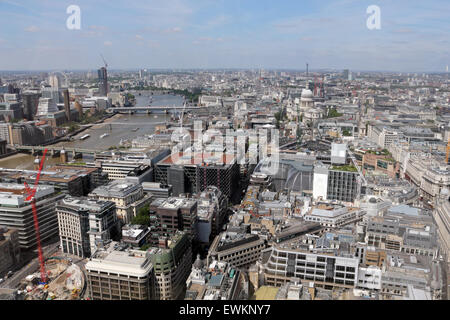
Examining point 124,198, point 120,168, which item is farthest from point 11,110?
point 124,198

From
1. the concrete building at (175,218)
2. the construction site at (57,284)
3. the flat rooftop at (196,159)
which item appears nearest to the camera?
the construction site at (57,284)

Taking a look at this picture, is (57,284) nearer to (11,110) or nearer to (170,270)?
(170,270)

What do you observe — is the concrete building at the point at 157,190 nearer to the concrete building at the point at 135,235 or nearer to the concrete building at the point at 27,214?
the concrete building at the point at 27,214

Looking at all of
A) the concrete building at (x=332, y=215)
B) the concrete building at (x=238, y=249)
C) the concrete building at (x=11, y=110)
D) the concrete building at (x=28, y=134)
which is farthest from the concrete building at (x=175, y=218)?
the concrete building at (x=11, y=110)

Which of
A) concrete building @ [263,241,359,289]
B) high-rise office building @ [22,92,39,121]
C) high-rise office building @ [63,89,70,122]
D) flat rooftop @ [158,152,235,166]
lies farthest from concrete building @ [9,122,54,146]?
concrete building @ [263,241,359,289]

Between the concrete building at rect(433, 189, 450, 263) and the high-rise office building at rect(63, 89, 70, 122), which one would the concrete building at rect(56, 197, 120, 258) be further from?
the high-rise office building at rect(63, 89, 70, 122)

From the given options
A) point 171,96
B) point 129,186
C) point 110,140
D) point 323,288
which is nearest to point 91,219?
point 129,186

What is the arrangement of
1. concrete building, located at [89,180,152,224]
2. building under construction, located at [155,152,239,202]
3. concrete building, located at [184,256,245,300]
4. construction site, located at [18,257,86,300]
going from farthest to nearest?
building under construction, located at [155,152,239,202] → concrete building, located at [89,180,152,224] → construction site, located at [18,257,86,300] → concrete building, located at [184,256,245,300]
